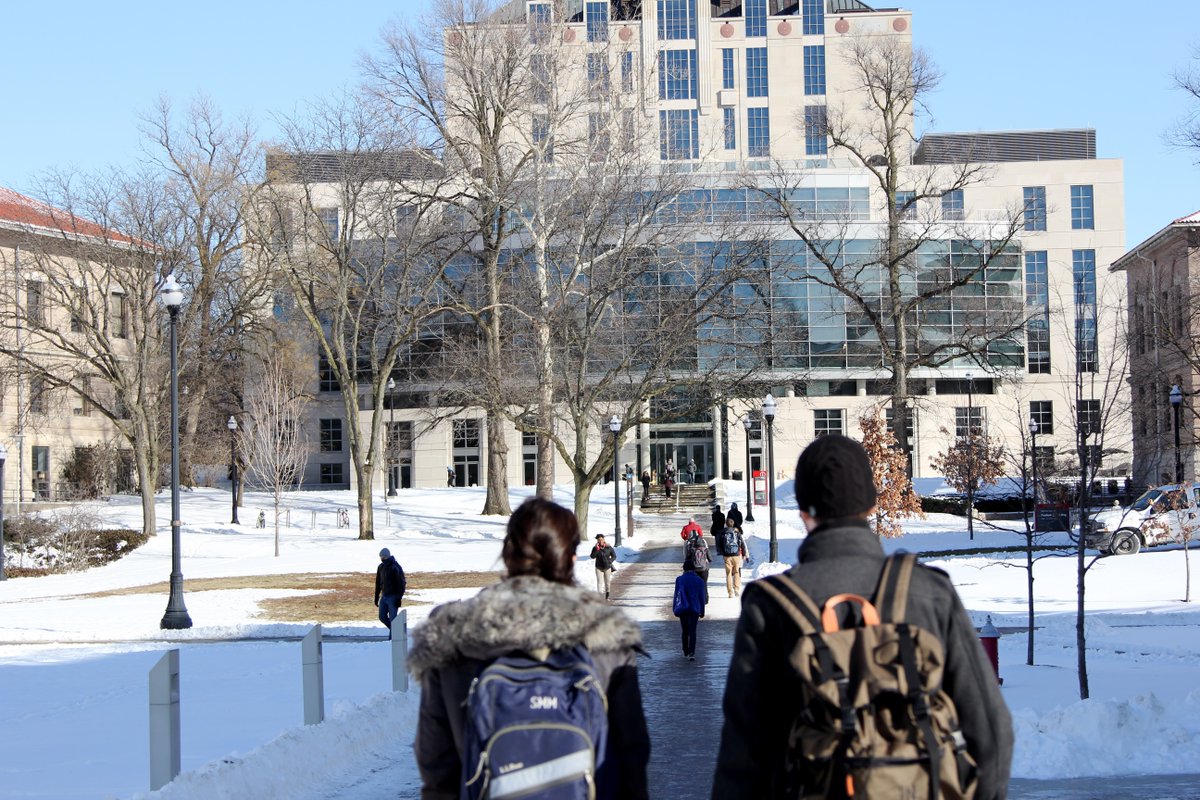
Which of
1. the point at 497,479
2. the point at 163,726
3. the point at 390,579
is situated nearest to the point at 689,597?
the point at 390,579

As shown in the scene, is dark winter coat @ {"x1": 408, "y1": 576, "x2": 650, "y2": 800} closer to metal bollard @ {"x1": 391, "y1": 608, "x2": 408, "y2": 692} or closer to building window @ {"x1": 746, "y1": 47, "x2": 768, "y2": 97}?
metal bollard @ {"x1": 391, "y1": 608, "x2": 408, "y2": 692}

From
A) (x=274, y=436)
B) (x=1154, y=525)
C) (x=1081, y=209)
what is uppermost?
(x=1081, y=209)

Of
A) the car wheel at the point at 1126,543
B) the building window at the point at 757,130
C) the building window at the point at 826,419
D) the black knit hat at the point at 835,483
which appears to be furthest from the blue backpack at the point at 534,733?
the building window at the point at 757,130

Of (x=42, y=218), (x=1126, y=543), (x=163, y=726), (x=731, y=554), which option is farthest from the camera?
(x=42, y=218)

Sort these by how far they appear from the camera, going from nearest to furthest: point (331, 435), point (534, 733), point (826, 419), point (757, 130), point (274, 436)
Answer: point (534, 733)
point (274, 436)
point (826, 419)
point (331, 435)
point (757, 130)

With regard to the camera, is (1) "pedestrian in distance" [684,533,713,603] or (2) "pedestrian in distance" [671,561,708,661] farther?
(1) "pedestrian in distance" [684,533,713,603]

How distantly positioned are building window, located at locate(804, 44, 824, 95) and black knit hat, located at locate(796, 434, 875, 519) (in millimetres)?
82322

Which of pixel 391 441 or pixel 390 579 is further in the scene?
pixel 391 441

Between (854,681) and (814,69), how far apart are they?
274 ft

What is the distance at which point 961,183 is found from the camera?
42.1m

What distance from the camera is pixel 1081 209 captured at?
84.0 m

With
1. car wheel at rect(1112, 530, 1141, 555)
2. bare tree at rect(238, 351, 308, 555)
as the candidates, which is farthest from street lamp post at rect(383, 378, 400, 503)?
car wheel at rect(1112, 530, 1141, 555)

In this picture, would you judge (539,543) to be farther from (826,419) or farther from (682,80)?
(682,80)

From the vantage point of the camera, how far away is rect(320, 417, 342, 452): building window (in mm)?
82500
